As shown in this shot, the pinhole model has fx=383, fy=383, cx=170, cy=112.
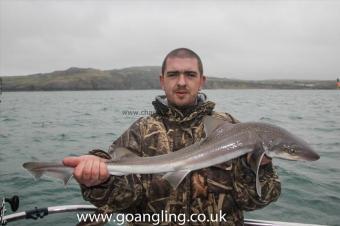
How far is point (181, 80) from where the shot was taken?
505cm

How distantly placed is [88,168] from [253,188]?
6.59ft

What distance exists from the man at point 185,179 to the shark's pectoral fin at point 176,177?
35cm

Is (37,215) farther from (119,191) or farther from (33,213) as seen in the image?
(119,191)

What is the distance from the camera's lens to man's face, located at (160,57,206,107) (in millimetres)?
5102

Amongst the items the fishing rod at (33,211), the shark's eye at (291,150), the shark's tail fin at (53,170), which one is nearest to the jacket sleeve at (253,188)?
the shark's eye at (291,150)

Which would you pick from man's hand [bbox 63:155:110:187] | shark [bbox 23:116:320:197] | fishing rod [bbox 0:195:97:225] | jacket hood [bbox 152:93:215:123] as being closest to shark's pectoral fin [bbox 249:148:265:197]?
shark [bbox 23:116:320:197]

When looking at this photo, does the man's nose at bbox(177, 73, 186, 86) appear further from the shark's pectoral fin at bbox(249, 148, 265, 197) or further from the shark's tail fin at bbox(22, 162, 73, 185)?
the shark's tail fin at bbox(22, 162, 73, 185)

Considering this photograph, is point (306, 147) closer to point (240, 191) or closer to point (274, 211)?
point (240, 191)

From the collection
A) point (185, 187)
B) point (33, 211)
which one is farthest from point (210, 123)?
point (33, 211)

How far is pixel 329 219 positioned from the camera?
952cm

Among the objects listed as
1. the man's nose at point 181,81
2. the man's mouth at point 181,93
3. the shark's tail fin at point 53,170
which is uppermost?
the man's nose at point 181,81

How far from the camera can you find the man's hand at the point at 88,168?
14.1 ft

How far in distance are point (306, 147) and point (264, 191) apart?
801mm

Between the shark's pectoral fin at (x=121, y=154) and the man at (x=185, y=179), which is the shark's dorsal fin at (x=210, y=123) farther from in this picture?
the shark's pectoral fin at (x=121, y=154)
